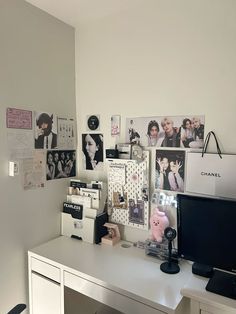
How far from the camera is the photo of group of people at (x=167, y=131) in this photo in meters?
1.61

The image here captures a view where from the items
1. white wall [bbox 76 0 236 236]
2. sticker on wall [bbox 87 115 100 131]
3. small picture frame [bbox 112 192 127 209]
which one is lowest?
small picture frame [bbox 112 192 127 209]

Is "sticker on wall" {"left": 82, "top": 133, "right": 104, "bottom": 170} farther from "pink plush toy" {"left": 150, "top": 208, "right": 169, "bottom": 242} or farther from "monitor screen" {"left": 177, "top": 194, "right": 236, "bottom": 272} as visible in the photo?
"monitor screen" {"left": 177, "top": 194, "right": 236, "bottom": 272}

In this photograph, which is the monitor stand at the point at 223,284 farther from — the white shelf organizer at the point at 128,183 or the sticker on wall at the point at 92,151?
the sticker on wall at the point at 92,151

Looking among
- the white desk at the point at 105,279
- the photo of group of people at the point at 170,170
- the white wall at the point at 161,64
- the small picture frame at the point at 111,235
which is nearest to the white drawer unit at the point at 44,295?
the white desk at the point at 105,279

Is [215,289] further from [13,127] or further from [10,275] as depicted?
[13,127]

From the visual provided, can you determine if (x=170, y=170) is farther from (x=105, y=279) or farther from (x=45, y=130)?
(x=45, y=130)

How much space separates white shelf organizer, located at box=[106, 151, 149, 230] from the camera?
182 cm

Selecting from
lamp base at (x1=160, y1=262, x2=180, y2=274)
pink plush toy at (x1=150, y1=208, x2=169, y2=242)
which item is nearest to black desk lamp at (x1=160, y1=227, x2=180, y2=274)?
lamp base at (x1=160, y1=262, x2=180, y2=274)

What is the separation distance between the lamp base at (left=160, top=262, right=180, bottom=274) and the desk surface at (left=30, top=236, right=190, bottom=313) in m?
0.02

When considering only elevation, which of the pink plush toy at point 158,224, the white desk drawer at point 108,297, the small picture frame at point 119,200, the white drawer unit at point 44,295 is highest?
the small picture frame at point 119,200

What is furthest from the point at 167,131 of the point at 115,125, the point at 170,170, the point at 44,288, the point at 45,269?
the point at 44,288

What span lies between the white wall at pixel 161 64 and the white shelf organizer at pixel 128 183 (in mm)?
183

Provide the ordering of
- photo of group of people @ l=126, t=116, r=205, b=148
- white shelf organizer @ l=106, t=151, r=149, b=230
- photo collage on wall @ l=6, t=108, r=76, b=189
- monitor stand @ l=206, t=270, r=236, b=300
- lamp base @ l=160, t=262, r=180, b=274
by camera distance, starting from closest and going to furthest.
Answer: monitor stand @ l=206, t=270, r=236, b=300, lamp base @ l=160, t=262, r=180, b=274, photo of group of people @ l=126, t=116, r=205, b=148, photo collage on wall @ l=6, t=108, r=76, b=189, white shelf organizer @ l=106, t=151, r=149, b=230

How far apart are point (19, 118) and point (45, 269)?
999 millimetres
